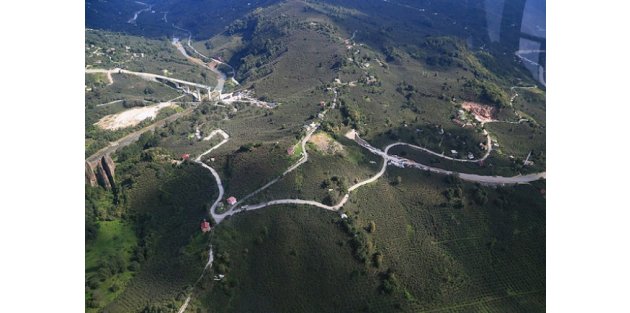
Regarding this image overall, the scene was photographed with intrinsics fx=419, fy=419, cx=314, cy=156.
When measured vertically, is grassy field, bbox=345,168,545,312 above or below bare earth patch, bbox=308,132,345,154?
below

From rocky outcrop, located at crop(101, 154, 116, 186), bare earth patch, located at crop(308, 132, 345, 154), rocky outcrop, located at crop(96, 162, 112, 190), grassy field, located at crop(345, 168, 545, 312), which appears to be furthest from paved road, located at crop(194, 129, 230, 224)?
grassy field, located at crop(345, 168, 545, 312)

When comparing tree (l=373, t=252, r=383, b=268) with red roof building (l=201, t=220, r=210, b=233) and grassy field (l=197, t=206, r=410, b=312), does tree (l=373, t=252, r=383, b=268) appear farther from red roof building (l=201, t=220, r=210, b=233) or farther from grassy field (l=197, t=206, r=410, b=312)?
red roof building (l=201, t=220, r=210, b=233)

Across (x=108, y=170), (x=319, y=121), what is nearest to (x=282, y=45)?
(x=319, y=121)

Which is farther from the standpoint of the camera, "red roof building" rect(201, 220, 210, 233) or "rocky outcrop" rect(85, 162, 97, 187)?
"rocky outcrop" rect(85, 162, 97, 187)

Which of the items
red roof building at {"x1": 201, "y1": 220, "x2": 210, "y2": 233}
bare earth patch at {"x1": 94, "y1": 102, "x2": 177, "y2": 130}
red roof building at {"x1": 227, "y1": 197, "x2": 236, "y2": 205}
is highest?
red roof building at {"x1": 227, "y1": 197, "x2": 236, "y2": 205}

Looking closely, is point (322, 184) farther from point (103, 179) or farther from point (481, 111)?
point (481, 111)

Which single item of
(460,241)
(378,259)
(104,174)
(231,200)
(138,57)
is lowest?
(460,241)

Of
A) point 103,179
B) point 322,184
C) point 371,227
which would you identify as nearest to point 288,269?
point 371,227
